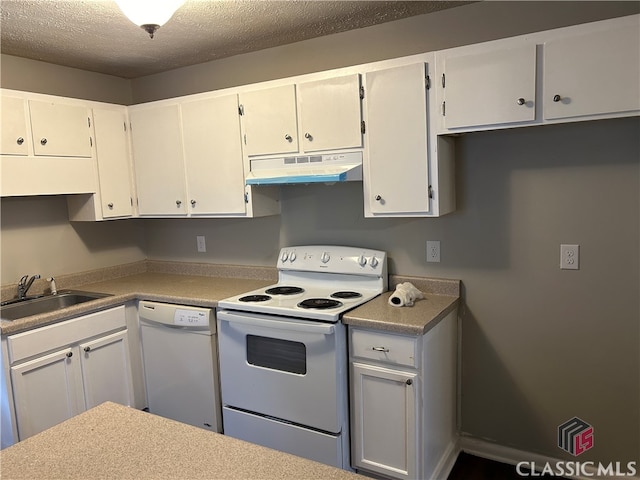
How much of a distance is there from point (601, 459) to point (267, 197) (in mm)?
2288

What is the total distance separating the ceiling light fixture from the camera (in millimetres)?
1694

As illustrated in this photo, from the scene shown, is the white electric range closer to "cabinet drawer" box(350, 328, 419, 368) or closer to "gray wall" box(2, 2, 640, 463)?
"cabinet drawer" box(350, 328, 419, 368)

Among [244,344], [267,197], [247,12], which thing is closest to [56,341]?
[244,344]

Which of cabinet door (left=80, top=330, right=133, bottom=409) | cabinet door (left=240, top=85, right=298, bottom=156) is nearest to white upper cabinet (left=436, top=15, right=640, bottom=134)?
cabinet door (left=240, top=85, right=298, bottom=156)

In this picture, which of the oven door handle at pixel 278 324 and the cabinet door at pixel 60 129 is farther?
the cabinet door at pixel 60 129

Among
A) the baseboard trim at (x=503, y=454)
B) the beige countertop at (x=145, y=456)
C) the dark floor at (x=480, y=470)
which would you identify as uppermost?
the beige countertop at (x=145, y=456)

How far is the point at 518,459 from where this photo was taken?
2564 mm

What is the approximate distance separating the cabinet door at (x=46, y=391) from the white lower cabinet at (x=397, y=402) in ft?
5.16

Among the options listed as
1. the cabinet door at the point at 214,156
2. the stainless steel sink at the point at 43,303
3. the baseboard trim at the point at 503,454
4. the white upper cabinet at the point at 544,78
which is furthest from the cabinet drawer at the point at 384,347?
the stainless steel sink at the point at 43,303

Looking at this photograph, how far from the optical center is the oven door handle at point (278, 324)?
2.28 metres

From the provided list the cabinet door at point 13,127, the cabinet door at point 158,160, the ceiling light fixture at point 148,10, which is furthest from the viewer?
the cabinet door at point 158,160

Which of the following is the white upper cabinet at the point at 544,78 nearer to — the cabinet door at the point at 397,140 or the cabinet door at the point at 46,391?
the cabinet door at the point at 397,140

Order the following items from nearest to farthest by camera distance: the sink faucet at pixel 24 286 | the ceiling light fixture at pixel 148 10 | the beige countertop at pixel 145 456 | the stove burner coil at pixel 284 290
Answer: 1. the beige countertop at pixel 145 456
2. the ceiling light fixture at pixel 148 10
3. the stove burner coil at pixel 284 290
4. the sink faucet at pixel 24 286

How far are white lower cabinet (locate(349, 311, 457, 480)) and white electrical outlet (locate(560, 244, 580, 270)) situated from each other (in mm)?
650
